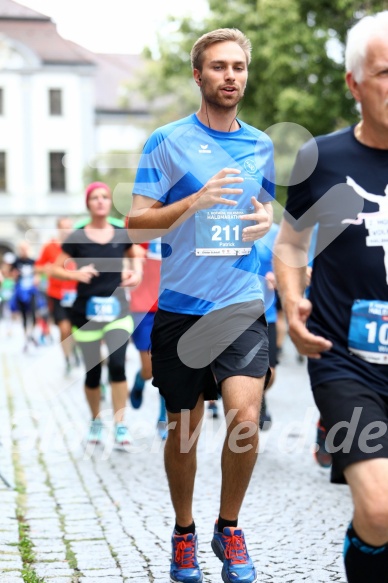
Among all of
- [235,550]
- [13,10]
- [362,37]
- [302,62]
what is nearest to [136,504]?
[235,550]

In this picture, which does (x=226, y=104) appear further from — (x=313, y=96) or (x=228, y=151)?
(x=313, y=96)

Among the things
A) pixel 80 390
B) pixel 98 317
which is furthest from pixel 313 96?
pixel 98 317

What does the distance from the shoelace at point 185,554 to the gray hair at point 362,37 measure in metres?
1.98

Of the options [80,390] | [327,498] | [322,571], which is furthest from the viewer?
[80,390]

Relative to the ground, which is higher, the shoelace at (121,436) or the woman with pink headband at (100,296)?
the woman with pink headband at (100,296)

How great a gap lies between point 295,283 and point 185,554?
4.35 ft

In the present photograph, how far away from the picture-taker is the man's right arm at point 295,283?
10.7 ft

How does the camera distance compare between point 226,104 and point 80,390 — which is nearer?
point 226,104

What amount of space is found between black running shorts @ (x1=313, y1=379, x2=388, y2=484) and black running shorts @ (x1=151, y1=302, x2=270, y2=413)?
3.02 ft

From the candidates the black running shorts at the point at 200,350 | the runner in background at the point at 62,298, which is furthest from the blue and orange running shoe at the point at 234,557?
the runner in background at the point at 62,298

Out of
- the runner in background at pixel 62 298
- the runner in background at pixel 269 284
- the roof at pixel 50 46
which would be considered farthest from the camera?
the roof at pixel 50 46

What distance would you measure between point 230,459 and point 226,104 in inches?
54.9

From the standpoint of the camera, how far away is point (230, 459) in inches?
164

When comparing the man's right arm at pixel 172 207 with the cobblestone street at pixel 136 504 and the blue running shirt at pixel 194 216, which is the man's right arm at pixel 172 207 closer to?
the blue running shirt at pixel 194 216
